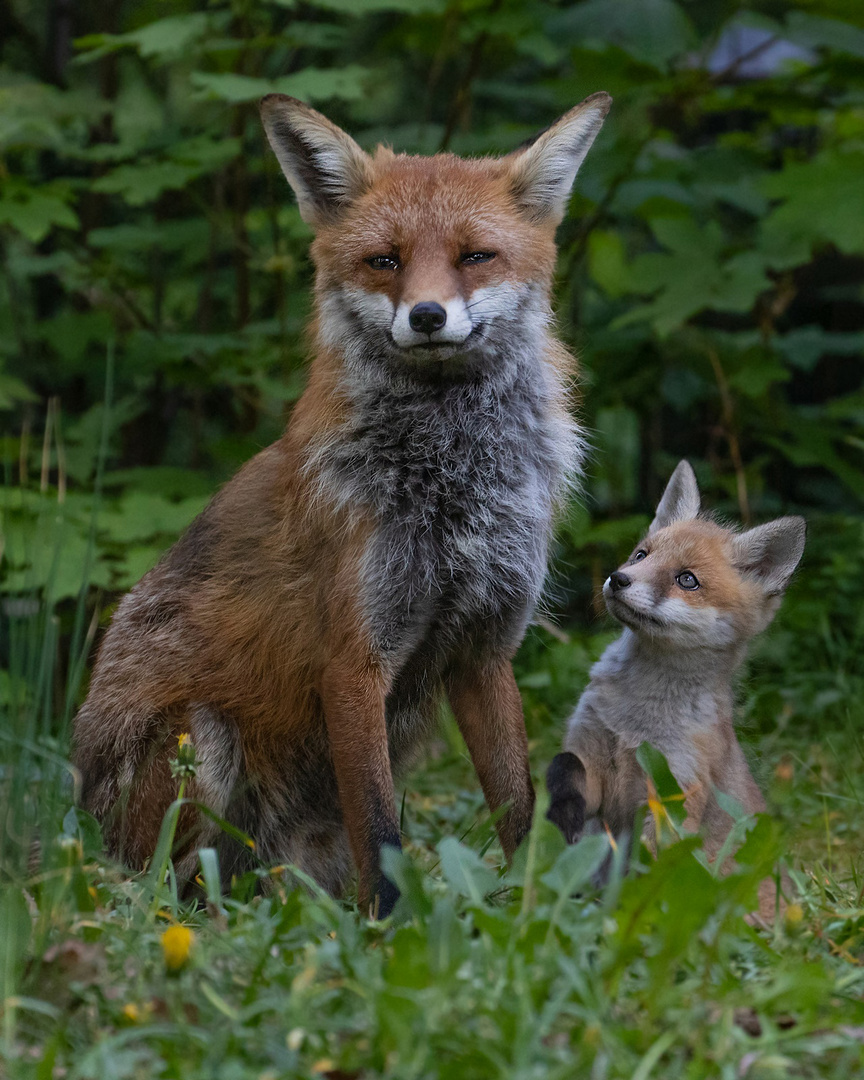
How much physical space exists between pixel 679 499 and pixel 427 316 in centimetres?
131

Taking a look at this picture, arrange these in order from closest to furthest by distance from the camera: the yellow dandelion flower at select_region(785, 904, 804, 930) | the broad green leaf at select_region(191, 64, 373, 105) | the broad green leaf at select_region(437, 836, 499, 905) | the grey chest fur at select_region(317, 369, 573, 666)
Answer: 1. the yellow dandelion flower at select_region(785, 904, 804, 930)
2. the broad green leaf at select_region(437, 836, 499, 905)
3. the grey chest fur at select_region(317, 369, 573, 666)
4. the broad green leaf at select_region(191, 64, 373, 105)

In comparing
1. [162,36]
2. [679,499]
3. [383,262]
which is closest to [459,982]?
[383,262]

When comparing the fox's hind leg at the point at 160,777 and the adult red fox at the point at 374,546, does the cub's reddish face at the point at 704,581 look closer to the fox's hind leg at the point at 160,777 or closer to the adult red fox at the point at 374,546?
the adult red fox at the point at 374,546

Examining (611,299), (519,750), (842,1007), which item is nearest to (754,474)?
(611,299)

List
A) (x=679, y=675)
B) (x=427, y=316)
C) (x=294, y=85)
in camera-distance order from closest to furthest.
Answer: (x=427, y=316)
(x=679, y=675)
(x=294, y=85)

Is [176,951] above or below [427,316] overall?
below

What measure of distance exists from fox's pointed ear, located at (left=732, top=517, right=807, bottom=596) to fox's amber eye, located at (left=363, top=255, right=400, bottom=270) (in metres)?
1.33

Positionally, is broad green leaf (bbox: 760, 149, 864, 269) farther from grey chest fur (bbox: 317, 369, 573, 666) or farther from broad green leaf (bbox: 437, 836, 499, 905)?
broad green leaf (bbox: 437, 836, 499, 905)

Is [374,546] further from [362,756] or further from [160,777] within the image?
[160,777]

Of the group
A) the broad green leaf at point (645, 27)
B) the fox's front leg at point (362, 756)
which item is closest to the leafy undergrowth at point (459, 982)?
the fox's front leg at point (362, 756)

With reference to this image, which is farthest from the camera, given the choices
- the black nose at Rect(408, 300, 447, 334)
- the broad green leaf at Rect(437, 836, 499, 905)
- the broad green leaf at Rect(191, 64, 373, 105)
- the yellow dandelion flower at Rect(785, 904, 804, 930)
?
the broad green leaf at Rect(191, 64, 373, 105)

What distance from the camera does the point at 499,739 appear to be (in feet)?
11.5

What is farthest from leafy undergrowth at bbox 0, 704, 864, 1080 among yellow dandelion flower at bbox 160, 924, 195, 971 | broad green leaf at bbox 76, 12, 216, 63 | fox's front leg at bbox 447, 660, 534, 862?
broad green leaf at bbox 76, 12, 216, 63

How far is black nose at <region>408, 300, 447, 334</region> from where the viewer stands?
2988 millimetres
